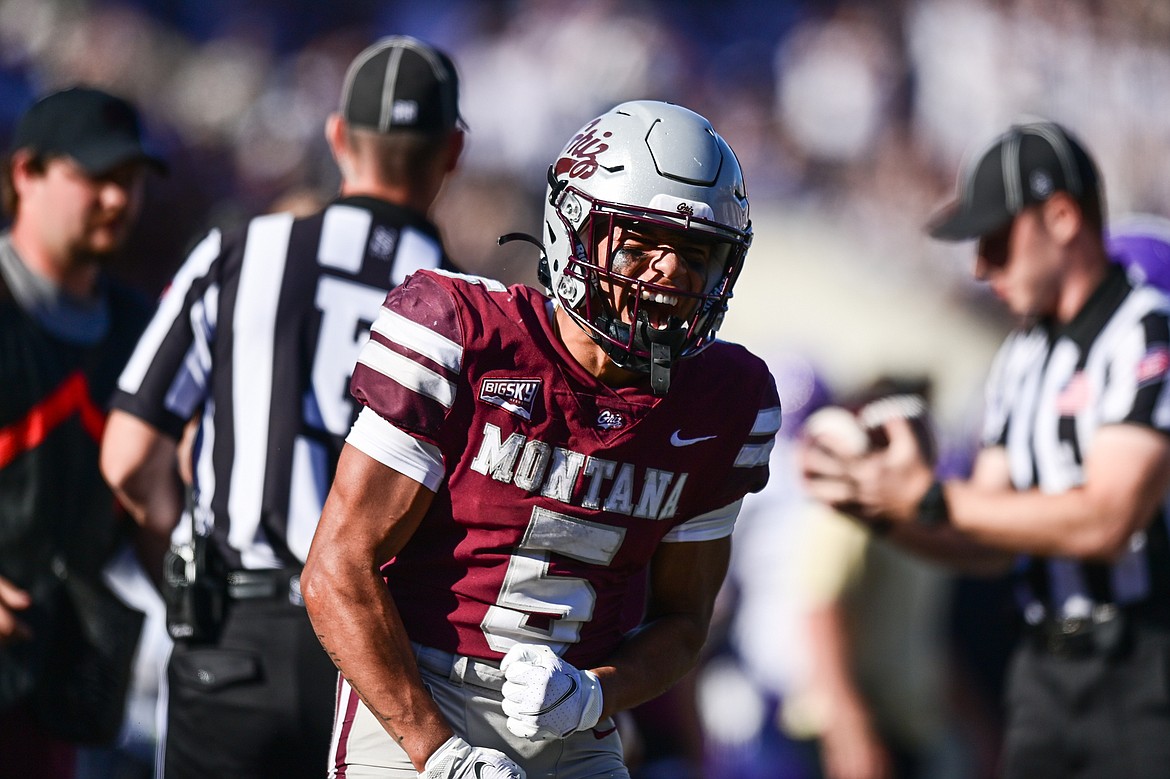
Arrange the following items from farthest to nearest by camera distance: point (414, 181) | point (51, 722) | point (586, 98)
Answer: point (586, 98), point (51, 722), point (414, 181)

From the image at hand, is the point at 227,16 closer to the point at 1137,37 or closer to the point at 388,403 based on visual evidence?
the point at 1137,37

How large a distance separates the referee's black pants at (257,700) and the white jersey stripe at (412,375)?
1.22 meters

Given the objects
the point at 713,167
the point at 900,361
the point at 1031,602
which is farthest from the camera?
the point at 900,361

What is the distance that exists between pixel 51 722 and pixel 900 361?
20.7 feet

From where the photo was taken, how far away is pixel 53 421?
3971 mm

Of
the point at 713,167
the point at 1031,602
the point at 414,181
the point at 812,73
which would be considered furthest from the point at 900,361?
the point at 713,167

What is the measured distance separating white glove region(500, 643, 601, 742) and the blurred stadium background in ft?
22.9

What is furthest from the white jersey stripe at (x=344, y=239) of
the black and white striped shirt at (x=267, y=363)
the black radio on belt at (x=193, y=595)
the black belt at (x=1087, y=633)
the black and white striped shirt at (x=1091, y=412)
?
the black belt at (x=1087, y=633)

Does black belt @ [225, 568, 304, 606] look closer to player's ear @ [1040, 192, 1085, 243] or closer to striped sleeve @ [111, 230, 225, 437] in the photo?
striped sleeve @ [111, 230, 225, 437]

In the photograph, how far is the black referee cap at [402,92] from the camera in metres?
3.51

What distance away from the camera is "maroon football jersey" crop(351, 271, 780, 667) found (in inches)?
88.7

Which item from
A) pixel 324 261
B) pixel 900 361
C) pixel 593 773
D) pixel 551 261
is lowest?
pixel 900 361

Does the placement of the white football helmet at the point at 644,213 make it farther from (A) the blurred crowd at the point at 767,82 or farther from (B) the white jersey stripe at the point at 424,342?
(A) the blurred crowd at the point at 767,82

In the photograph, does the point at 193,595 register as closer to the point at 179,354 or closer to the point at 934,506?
the point at 179,354
